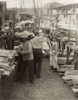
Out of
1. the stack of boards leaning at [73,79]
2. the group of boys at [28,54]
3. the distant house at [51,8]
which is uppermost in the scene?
the distant house at [51,8]

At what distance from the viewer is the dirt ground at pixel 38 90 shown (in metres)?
7.69

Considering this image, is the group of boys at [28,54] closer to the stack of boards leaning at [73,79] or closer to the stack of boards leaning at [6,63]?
the stack of boards leaning at [6,63]

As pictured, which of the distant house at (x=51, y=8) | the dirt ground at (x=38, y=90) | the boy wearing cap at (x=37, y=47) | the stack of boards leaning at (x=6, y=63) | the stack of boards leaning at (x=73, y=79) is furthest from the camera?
the distant house at (x=51, y=8)

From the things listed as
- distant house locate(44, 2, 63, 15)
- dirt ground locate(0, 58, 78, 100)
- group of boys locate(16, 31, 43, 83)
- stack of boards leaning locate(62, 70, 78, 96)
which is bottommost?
dirt ground locate(0, 58, 78, 100)

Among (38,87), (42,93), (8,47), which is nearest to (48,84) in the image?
(38,87)

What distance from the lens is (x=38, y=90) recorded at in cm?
852

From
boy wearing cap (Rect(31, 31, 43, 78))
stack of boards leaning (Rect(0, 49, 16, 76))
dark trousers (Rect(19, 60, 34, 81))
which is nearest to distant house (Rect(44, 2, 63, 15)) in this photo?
boy wearing cap (Rect(31, 31, 43, 78))

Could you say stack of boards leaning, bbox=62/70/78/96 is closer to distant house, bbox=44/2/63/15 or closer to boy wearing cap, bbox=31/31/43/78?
boy wearing cap, bbox=31/31/43/78

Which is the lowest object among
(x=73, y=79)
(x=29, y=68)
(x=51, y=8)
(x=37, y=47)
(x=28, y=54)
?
(x=73, y=79)

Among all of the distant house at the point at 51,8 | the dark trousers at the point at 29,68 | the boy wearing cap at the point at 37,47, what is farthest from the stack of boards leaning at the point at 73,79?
the distant house at the point at 51,8

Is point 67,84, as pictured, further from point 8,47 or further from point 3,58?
point 8,47

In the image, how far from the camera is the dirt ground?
7.69m

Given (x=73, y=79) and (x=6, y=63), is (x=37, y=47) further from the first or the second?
(x=6, y=63)

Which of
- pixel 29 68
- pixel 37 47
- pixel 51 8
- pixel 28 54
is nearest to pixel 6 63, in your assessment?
pixel 28 54
